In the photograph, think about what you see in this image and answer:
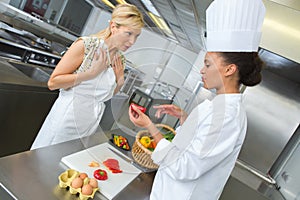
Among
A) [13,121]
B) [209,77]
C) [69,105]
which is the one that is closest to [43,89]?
[13,121]

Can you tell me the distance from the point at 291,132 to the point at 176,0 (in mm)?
1314

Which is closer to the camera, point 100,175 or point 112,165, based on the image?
point 100,175

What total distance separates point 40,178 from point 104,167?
0.27 m

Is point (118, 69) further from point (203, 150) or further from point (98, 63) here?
point (203, 150)

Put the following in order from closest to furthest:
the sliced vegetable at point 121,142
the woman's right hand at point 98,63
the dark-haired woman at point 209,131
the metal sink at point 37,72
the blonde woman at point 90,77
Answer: the dark-haired woman at point 209,131 < the blonde woman at point 90,77 < the woman's right hand at point 98,63 < the sliced vegetable at point 121,142 < the metal sink at point 37,72

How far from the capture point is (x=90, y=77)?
0.96m

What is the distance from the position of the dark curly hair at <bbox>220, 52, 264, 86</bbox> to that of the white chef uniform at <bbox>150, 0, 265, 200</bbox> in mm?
16

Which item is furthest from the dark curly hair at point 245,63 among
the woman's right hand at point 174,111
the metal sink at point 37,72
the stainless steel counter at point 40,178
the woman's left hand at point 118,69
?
the metal sink at point 37,72

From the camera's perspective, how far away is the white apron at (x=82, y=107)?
0.92 meters

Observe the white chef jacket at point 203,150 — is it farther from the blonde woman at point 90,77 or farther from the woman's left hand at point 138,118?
the blonde woman at point 90,77

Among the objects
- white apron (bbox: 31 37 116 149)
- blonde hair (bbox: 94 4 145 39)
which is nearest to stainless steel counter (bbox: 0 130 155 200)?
white apron (bbox: 31 37 116 149)

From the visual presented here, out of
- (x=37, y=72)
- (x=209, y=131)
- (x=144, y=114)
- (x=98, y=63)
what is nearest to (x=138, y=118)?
(x=144, y=114)

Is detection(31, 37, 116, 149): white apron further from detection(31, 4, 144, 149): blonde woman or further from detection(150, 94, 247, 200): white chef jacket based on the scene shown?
detection(150, 94, 247, 200): white chef jacket

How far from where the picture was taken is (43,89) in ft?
5.35
